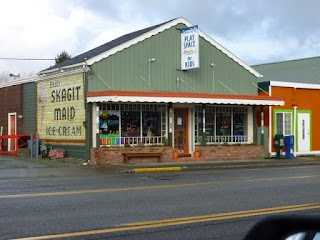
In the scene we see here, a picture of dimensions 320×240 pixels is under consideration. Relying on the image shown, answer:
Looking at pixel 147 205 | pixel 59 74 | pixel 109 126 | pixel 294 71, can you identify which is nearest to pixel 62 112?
pixel 59 74

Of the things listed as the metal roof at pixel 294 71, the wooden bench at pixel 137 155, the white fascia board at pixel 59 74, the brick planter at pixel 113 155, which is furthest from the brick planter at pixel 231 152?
the metal roof at pixel 294 71

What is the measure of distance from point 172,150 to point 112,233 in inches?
622

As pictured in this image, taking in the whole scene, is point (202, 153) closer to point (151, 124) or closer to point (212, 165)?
point (212, 165)

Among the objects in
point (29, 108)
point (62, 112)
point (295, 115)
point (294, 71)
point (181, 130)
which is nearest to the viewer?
point (62, 112)

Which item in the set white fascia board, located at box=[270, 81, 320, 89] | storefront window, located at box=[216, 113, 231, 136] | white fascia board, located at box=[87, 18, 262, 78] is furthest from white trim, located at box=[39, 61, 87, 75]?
white fascia board, located at box=[270, 81, 320, 89]

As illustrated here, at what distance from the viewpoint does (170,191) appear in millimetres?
12336

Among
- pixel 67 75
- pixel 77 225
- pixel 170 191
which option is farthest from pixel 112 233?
pixel 67 75

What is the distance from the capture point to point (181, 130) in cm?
2464

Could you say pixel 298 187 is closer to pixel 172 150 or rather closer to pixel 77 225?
pixel 77 225

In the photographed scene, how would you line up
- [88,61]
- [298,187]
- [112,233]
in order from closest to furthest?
1. [112,233]
2. [298,187]
3. [88,61]

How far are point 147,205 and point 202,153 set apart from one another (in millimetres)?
14409

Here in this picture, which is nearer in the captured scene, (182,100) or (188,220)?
(188,220)

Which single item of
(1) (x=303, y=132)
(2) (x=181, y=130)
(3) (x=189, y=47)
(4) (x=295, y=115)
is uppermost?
(3) (x=189, y=47)

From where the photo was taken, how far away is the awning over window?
20719 mm
